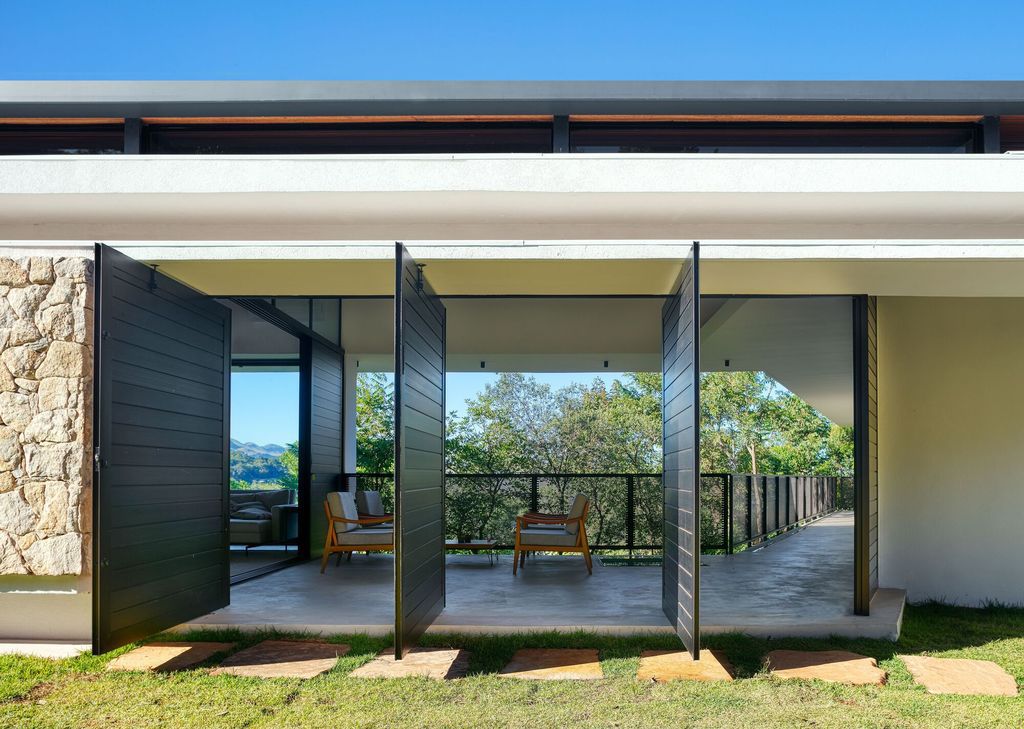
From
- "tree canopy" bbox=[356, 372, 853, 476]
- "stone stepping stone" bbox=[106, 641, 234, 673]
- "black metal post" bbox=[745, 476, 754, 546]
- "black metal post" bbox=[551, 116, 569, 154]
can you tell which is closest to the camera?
"stone stepping stone" bbox=[106, 641, 234, 673]

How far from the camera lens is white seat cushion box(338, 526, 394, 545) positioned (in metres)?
8.14

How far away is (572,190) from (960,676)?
131 inches

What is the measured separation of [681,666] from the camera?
5066mm

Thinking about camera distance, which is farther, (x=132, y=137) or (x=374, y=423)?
(x=374, y=423)

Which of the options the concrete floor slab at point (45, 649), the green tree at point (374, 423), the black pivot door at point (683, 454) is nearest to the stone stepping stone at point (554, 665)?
the black pivot door at point (683, 454)

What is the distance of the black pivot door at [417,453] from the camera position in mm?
4781

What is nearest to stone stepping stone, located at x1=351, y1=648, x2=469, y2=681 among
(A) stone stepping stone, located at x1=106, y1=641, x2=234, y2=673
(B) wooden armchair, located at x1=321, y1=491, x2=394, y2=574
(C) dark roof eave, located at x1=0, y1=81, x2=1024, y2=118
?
(A) stone stepping stone, located at x1=106, y1=641, x2=234, y2=673

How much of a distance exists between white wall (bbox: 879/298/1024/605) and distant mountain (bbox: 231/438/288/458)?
8816 mm

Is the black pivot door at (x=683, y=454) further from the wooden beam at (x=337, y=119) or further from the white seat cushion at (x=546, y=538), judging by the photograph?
the white seat cushion at (x=546, y=538)

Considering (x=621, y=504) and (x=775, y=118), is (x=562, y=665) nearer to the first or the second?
(x=775, y=118)

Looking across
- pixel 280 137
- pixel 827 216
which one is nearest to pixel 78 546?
pixel 280 137

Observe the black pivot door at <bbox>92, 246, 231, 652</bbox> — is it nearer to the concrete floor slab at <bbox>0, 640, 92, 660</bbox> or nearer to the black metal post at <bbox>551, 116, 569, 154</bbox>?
the concrete floor slab at <bbox>0, 640, 92, 660</bbox>

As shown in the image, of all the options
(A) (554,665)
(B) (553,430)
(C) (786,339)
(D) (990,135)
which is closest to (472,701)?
(A) (554,665)

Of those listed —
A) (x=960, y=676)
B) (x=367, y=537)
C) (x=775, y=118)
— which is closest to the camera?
(x=960, y=676)
